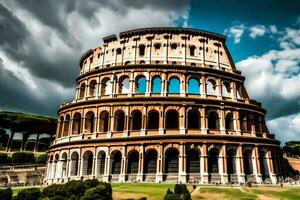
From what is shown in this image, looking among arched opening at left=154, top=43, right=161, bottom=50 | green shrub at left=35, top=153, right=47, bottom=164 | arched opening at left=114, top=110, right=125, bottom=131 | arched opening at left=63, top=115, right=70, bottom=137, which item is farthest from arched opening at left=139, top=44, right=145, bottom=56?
green shrub at left=35, top=153, right=47, bottom=164

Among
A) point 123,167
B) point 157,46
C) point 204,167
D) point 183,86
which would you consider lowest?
point 123,167

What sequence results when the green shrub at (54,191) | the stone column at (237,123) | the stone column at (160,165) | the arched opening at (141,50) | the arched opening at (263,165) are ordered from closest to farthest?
1. the green shrub at (54,191)
2. the stone column at (160,165)
3. the stone column at (237,123)
4. the arched opening at (263,165)
5. the arched opening at (141,50)

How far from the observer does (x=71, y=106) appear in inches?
1471

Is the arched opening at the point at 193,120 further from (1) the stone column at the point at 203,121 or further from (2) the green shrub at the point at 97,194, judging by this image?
(2) the green shrub at the point at 97,194

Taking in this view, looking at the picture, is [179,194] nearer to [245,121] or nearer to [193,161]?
[193,161]

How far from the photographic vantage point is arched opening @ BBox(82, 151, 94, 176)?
33.9m

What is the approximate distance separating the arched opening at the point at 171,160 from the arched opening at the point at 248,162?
8339mm

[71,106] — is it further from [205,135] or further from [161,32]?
[205,135]

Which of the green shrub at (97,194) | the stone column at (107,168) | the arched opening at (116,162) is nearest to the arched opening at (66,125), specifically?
the stone column at (107,168)

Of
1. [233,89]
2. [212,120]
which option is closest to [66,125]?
[212,120]

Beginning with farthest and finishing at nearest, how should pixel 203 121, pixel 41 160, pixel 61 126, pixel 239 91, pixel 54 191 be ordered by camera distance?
pixel 41 160 < pixel 61 126 < pixel 239 91 < pixel 203 121 < pixel 54 191

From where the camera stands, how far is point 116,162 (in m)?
33.2

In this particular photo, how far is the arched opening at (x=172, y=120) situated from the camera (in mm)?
34062

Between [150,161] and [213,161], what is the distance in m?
7.04
